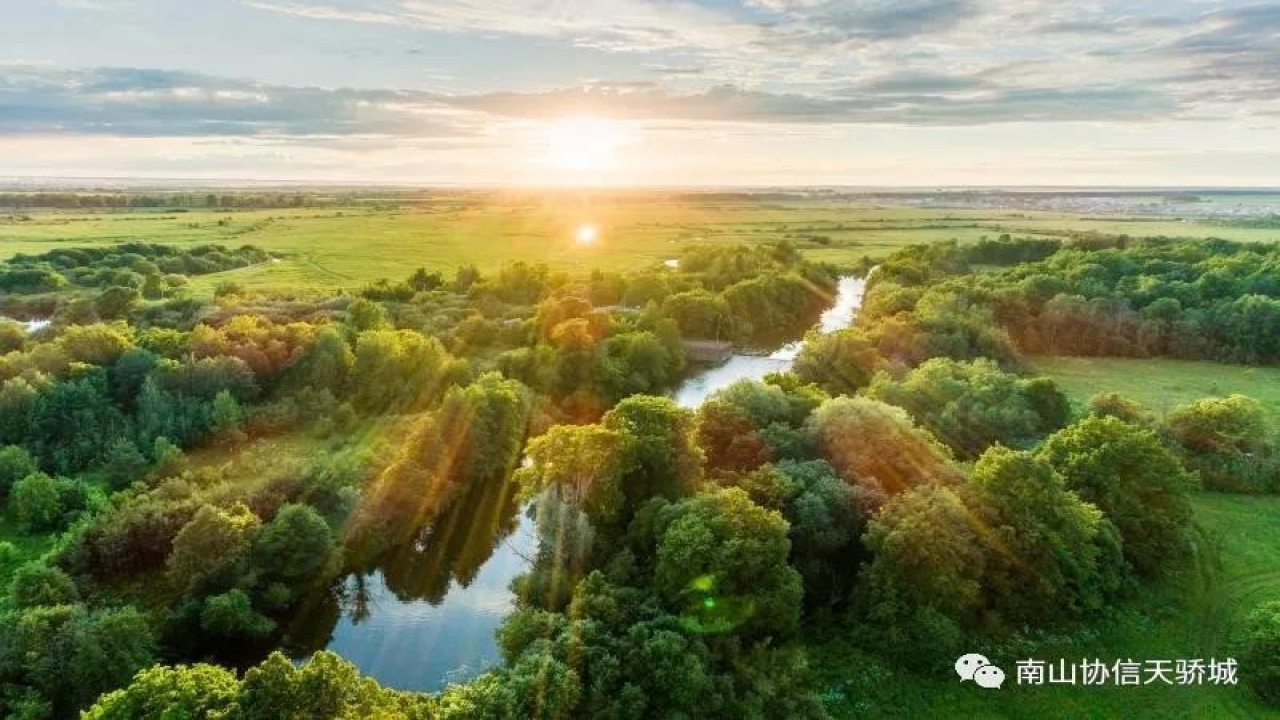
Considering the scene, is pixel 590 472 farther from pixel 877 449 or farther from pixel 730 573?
pixel 877 449

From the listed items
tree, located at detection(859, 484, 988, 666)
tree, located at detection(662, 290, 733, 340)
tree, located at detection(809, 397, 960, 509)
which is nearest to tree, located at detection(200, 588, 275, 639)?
tree, located at detection(859, 484, 988, 666)

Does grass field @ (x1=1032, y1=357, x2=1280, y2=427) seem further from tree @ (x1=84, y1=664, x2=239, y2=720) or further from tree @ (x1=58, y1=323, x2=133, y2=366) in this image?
tree @ (x1=58, y1=323, x2=133, y2=366)

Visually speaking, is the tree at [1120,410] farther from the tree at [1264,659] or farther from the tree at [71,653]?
the tree at [71,653]

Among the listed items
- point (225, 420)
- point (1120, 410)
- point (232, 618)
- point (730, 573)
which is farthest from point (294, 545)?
point (1120, 410)

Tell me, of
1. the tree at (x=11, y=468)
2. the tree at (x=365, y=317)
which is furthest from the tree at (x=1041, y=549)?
the tree at (x=365, y=317)

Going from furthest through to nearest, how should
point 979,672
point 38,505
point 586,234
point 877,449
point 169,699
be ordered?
point 586,234
point 38,505
point 877,449
point 979,672
point 169,699

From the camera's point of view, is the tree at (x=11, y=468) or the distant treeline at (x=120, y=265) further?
the distant treeline at (x=120, y=265)

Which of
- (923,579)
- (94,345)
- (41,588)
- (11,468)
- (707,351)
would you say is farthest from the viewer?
(707,351)
